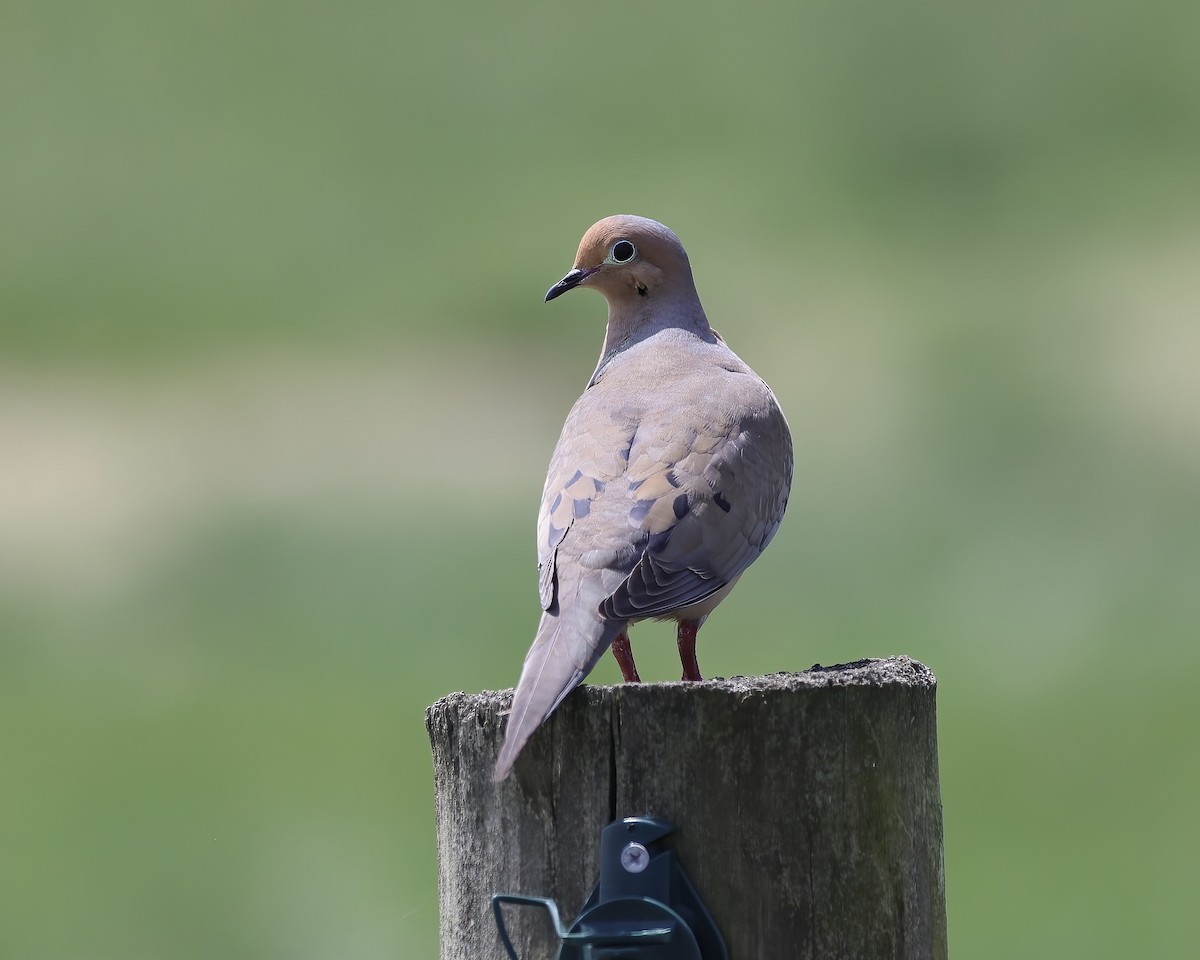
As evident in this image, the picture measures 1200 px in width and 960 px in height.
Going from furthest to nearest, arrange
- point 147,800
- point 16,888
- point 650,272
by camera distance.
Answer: point 147,800
point 16,888
point 650,272

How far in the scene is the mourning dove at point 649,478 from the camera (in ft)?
12.7

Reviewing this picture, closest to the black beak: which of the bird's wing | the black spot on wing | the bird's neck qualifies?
the bird's neck

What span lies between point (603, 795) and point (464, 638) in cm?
1458

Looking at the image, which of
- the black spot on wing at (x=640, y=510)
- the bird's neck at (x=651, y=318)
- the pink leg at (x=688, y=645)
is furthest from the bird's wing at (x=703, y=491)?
the bird's neck at (x=651, y=318)

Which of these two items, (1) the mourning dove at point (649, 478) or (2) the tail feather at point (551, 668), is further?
(1) the mourning dove at point (649, 478)

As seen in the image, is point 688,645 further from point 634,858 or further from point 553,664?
point 634,858

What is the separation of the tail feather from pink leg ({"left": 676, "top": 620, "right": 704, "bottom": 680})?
3.44 ft

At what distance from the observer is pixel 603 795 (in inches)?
118

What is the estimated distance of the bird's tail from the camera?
3.05 metres

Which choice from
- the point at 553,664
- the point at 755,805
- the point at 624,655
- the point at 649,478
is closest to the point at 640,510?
the point at 649,478

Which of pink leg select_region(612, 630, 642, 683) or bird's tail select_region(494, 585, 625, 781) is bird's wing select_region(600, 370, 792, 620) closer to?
bird's tail select_region(494, 585, 625, 781)

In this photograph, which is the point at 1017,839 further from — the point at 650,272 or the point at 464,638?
the point at 650,272

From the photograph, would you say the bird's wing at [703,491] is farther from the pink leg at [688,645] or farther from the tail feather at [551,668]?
the pink leg at [688,645]

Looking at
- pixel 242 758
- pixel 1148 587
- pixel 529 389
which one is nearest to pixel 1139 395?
pixel 1148 587
